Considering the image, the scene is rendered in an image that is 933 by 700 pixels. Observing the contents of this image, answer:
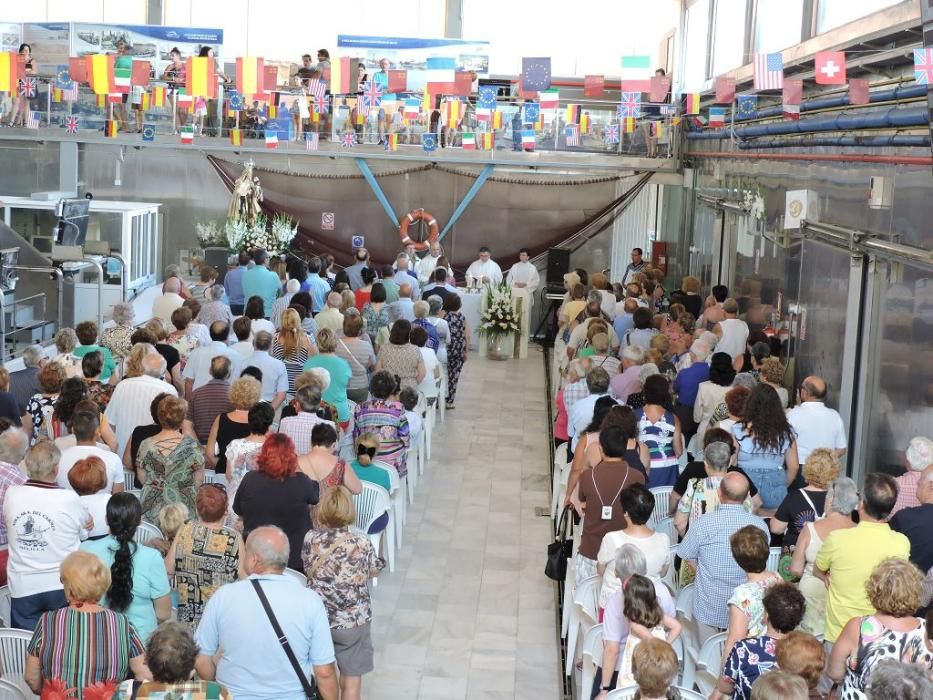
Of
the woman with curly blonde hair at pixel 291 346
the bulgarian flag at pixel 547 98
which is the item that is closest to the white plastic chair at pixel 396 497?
the woman with curly blonde hair at pixel 291 346

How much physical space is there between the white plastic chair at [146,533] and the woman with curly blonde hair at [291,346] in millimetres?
3616

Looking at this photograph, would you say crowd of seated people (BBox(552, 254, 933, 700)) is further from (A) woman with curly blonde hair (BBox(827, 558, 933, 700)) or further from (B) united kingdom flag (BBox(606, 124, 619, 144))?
(B) united kingdom flag (BBox(606, 124, 619, 144))

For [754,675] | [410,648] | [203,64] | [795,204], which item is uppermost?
[203,64]

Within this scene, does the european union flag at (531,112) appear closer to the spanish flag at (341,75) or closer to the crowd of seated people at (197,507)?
the spanish flag at (341,75)

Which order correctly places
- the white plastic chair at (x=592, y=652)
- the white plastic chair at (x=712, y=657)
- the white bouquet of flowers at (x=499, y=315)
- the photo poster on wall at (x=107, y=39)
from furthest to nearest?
the photo poster on wall at (x=107, y=39), the white bouquet of flowers at (x=499, y=315), the white plastic chair at (x=592, y=652), the white plastic chair at (x=712, y=657)

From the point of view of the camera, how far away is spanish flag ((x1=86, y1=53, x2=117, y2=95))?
1723cm

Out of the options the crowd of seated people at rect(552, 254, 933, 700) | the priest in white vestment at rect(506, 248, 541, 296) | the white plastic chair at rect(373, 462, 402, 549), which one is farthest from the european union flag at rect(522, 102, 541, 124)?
the white plastic chair at rect(373, 462, 402, 549)

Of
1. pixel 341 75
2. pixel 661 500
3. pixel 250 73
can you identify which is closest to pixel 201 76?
pixel 250 73

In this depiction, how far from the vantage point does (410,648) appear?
288 inches

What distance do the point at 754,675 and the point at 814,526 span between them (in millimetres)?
1257

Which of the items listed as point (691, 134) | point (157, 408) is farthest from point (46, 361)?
point (691, 134)

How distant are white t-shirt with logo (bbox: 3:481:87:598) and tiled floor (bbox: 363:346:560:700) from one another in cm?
190

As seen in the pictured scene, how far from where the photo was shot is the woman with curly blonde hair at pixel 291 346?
9930 mm

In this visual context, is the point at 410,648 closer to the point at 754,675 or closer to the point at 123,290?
the point at 754,675
